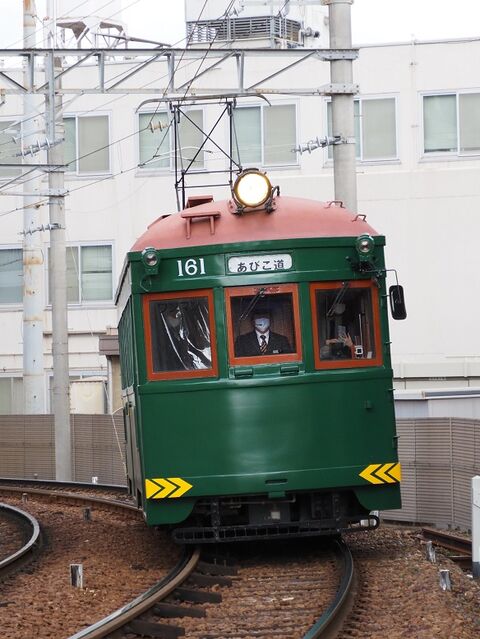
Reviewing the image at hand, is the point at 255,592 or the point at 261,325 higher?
the point at 261,325

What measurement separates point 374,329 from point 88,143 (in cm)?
2141

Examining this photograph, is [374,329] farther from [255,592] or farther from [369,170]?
[369,170]

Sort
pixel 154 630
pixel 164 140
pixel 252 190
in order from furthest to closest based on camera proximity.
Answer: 1. pixel 164 140
2. pixel 252 190
3. pixel 154 630

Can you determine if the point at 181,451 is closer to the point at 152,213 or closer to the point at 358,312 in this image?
the point at 358,312

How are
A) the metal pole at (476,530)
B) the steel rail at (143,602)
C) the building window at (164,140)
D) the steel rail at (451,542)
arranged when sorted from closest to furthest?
the steel rail at (143,602) < the metal pole at (476,530) < the steel rail at (451,542) < the building window at (164,140)

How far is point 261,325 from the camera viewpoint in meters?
10.1

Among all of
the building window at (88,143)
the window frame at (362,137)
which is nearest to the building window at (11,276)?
the building window at (88,143)

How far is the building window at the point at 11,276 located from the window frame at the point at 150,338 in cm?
2204

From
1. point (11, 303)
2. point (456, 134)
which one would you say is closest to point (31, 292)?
point (11, 303)

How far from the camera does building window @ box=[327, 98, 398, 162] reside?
29281mm

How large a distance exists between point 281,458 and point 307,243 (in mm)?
1719

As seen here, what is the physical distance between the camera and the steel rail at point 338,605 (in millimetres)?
7211

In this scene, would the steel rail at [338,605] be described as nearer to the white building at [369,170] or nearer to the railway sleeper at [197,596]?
the railway sleeper at [197,596]

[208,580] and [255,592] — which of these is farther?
[208,580]
